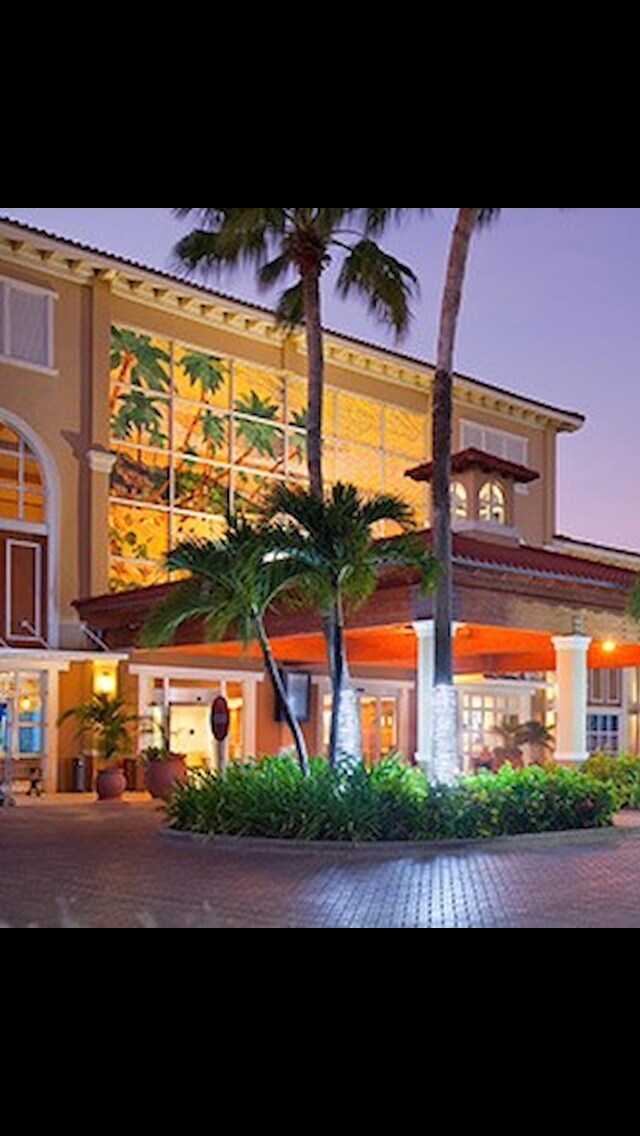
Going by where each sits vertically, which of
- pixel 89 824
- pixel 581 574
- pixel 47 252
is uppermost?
pixel 47 252

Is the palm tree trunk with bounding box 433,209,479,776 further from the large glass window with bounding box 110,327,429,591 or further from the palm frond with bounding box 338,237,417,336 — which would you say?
the large glass window with bounding box 110,327,429,591

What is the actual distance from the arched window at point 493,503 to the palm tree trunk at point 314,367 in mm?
7296

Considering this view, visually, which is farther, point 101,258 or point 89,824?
point 101,258

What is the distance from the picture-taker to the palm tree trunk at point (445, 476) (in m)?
18.3

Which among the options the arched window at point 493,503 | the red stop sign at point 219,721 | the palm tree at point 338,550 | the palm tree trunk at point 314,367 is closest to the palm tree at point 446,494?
the palm tree at point 338,550

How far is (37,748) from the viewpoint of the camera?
25344 millimetres

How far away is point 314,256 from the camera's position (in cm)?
1995
